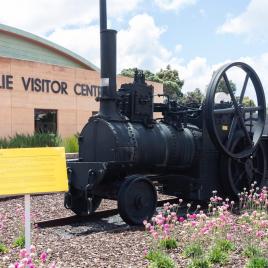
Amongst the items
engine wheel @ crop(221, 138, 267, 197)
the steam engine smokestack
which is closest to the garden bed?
the steam engine smokestack

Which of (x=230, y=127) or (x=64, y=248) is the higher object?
(x=230, y=127)

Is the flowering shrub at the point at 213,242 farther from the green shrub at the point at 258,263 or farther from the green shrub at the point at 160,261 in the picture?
the green shrub at the point at 160,261

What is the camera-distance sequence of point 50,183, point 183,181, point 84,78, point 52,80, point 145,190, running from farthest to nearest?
point 84,78
point 52,80
point 183,181
point 145,190
point 50,183

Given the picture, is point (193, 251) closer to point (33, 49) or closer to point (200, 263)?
point (200, 263)

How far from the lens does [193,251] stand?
4707 mm

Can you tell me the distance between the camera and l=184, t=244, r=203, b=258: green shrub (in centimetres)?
468

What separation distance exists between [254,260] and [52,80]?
721 inches

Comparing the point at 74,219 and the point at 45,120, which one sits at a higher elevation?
the point at 45,120

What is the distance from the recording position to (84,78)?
76.1 ft

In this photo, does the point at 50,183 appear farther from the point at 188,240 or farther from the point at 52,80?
the point at 52,80

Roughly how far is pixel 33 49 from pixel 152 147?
24299 mm

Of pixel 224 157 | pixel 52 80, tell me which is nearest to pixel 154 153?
pixel 224 157

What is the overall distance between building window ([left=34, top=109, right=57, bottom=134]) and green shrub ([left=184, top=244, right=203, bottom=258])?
659 inches

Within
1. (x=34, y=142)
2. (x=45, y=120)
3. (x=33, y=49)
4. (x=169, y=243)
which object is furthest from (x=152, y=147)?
(x=33, y=49)
